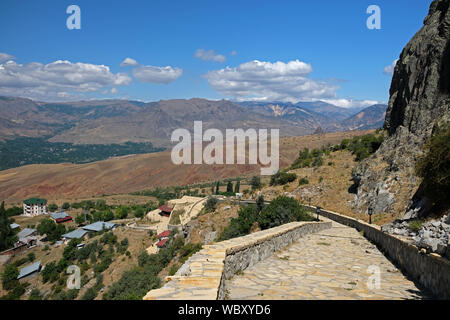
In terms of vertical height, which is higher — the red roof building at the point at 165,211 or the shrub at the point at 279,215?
the shrub at the point at 279,215

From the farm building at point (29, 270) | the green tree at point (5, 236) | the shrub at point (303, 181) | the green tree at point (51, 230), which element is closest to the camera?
the shrub at point (303, 181)

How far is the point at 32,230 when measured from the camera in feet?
222

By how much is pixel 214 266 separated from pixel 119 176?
146868 mm

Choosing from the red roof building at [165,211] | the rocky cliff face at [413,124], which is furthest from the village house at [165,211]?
the rocky cliff face at [413,124]

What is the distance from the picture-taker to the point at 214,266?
6.20m

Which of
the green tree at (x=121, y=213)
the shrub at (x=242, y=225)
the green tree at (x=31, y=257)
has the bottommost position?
the green tree at (x=31, y=257)

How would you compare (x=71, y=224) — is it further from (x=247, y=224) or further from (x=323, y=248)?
(x=323, y=248)

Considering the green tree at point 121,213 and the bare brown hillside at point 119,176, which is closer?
the green tree at point 121,213

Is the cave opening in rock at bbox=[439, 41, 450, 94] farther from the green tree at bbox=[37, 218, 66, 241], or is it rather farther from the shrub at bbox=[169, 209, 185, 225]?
the green tree at bbox=[37, 218, 66, 241]

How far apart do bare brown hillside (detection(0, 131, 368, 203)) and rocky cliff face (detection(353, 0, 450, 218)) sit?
93.1 m

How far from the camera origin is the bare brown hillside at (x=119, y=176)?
12744 cm

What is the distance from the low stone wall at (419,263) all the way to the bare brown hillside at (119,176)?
10963 centimetres

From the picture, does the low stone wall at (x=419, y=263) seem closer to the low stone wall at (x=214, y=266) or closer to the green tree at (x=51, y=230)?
the low stone wall at (x=214, y=266)

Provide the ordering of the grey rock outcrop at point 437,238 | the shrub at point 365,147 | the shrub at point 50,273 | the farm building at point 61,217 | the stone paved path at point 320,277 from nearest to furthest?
the grey rock outcrop at point 437,238 → the stone paved path at point 320,277 → the shrub at point 365,147 → the shrub at point 50,273 → the farm building at point 61,217
